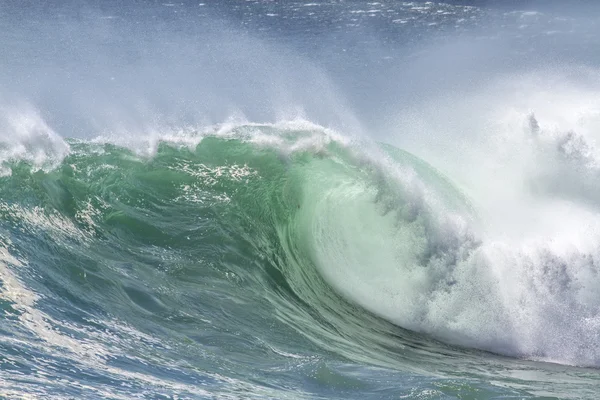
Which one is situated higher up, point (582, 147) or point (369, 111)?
point (369, 111)

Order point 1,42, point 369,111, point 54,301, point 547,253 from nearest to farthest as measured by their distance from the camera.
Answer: point 54,301 → point 547,253 → point 369,111 → point 1,42

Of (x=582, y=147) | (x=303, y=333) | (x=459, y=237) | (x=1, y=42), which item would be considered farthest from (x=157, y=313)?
(x=1, y=42)

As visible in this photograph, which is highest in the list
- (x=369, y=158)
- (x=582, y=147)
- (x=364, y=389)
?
(x=582, y=147)

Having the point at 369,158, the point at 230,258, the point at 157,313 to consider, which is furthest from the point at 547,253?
the point at 157,313

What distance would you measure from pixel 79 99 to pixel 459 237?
700 inches

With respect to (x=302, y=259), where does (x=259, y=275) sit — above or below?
below

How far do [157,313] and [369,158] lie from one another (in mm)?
5114

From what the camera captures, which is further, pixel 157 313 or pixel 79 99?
pixel 79 99

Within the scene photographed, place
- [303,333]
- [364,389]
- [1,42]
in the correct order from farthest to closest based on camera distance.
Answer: [1,42] → [303,333] → [364,389]

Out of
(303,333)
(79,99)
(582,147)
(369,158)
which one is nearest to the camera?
(303,333)

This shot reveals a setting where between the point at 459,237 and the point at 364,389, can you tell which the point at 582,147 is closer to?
the point at 459,237

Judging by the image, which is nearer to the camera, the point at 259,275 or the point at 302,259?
the point at 259,275

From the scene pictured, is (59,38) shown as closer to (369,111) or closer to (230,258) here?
(369,111)

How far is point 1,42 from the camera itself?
35.5 metres
